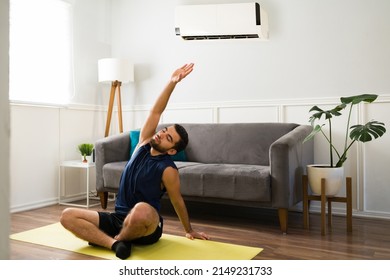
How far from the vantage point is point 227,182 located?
2977 millimetres

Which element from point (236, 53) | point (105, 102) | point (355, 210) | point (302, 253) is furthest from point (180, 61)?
point (302, 253)

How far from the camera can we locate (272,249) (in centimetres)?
241

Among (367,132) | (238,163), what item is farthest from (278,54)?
(367,132)

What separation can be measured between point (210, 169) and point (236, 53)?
4.78 ft

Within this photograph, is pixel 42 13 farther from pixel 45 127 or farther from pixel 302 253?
pixel 302 253

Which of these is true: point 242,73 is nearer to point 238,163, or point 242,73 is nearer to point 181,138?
point 238,163

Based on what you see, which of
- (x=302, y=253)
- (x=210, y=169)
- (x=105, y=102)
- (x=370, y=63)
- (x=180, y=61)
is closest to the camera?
(x=302, y=253)

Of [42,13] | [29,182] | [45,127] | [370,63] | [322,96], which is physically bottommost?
[29,182]

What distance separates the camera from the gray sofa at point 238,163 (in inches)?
111

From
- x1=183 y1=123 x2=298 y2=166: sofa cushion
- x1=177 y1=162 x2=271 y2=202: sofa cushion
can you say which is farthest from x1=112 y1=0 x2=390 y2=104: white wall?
x1=177 y1=162 x2=271 y2=202: sofa cushion

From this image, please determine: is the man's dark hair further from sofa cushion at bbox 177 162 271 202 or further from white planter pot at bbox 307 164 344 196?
white planter pot at bbox 307 164 344 196

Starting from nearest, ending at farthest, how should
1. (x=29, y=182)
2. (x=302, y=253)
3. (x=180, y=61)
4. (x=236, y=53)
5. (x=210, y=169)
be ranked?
(x=302, y=253) < (x=210, y=169) < (x=29, y=182) < (x=236, y=53) < (x=180, y=61)

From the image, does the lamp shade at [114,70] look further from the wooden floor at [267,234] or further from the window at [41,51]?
the wooden floor at [267,234]

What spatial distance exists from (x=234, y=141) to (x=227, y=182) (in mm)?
750
